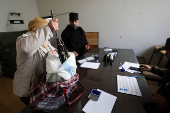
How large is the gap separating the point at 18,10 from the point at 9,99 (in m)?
2.73

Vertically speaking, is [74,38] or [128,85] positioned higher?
[74,38]

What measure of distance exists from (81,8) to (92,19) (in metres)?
0.52

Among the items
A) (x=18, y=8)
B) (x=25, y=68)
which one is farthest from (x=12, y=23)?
(x=25, y=68)

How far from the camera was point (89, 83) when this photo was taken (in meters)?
0.91

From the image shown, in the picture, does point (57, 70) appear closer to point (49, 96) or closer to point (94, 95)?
point (49, 96)

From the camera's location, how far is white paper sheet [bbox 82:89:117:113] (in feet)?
2.06

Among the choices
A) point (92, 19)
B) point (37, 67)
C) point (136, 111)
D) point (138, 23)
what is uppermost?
point (92, 19)

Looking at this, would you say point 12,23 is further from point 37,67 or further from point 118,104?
point 118,104

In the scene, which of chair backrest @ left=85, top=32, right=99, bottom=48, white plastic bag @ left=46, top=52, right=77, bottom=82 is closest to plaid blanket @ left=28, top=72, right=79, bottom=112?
white plastic bag @ left=46, top=52, right=77, bottom=82

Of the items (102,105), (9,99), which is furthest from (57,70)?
(9,99)

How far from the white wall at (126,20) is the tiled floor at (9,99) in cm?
118

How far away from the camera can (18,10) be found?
2.82 m

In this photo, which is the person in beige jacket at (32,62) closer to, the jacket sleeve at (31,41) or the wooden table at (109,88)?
the jacket sleeve at (31,41)

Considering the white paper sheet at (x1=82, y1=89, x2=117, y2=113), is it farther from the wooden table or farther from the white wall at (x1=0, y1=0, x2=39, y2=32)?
the white wall at (x1=0, y1=0, x2=39, y2=32)
